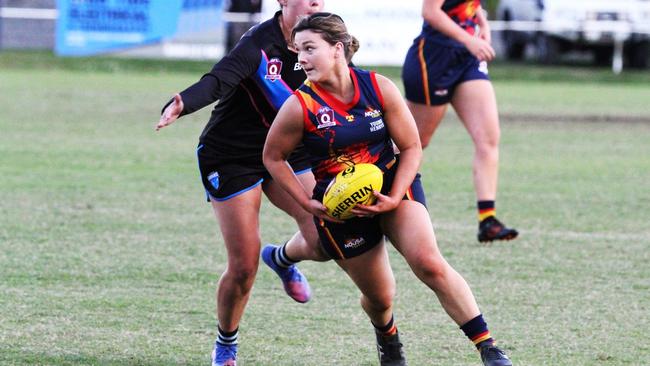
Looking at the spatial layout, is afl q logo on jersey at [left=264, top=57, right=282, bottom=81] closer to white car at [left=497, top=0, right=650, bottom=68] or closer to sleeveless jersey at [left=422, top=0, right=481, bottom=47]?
sleeveless jersey at [left=422, top=0, right=481, bottom=47]

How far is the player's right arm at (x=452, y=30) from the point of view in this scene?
820 cm

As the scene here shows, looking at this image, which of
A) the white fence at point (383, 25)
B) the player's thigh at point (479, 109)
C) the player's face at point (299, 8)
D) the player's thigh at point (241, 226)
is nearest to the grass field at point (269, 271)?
the player's thigh at point (241, 226)

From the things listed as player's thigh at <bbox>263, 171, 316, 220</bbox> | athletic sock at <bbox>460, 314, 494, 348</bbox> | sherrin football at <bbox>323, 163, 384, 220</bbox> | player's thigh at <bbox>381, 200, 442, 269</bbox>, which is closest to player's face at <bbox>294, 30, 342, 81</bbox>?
sherrin football at <bbox>323, 163, 384, 220</bbox>

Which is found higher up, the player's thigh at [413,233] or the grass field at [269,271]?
the player's thigh at [413,233]

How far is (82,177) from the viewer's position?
1098 cm

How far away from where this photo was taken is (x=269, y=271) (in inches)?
300

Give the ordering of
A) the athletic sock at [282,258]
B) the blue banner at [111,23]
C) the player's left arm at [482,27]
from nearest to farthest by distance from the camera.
Result: the athletic sock at [282,258] < the player's left arm at [482,27] < the blue banner at [111,23]

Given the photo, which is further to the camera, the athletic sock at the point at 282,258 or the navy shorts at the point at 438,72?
the navy shorts at the point at 438,72

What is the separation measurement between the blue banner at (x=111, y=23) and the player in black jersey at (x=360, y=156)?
18594 mm

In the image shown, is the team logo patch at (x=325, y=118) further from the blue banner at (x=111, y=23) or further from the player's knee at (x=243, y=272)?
the blue banner at (x=111, y=23)

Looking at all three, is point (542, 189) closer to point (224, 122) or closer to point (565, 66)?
point (224, 122)

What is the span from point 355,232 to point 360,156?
31cm

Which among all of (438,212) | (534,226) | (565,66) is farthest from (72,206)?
(565,66)

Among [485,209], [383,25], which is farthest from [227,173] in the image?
[383,25]
